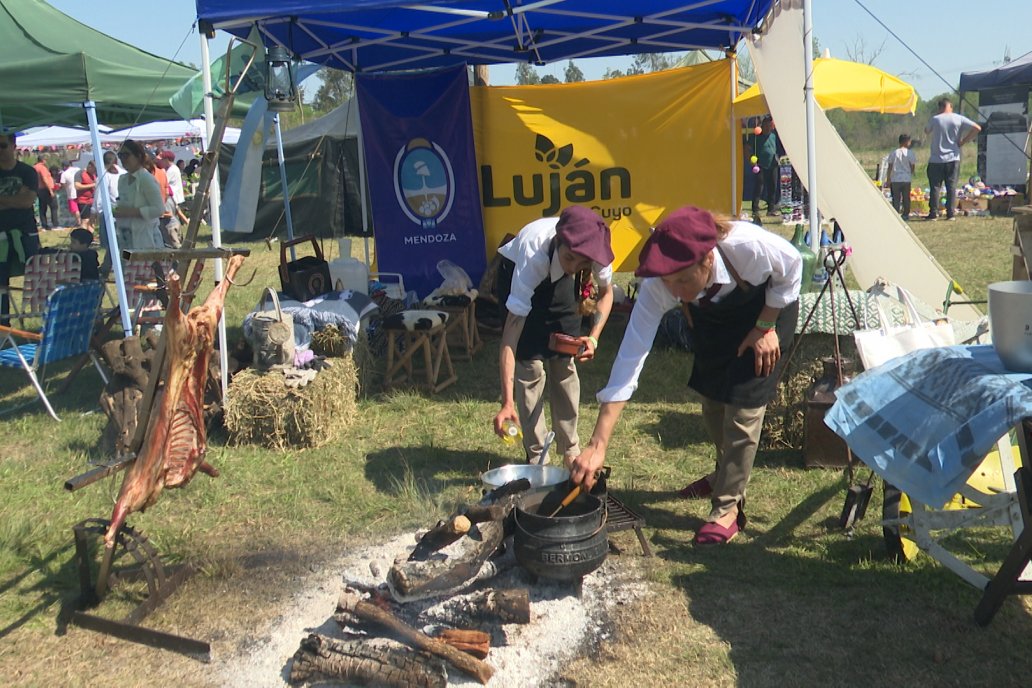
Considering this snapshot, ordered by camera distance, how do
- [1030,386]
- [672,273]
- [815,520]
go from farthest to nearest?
[815,520], [672,273], [1030,386]

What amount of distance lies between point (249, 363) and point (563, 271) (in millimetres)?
3085

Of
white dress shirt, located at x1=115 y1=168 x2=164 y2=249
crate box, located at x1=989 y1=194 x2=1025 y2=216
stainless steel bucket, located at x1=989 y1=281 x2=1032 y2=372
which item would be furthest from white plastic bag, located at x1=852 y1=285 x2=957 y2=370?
crate box, located at x1=989 y1=194 x2=1025 y2=216

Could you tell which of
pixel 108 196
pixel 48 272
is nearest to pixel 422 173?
pixel 108 196

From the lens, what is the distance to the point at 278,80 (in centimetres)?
532

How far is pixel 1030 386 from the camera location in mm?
2838

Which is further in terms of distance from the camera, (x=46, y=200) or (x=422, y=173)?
(x=46, y=200)

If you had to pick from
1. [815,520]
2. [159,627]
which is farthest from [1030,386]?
[159,627]

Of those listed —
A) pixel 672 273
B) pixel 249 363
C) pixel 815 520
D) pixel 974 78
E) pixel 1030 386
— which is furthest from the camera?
pixel 974 78

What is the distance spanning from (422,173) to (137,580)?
214 inches

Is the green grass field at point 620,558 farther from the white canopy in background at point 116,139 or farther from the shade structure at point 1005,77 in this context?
the shade structure at point 1005,77

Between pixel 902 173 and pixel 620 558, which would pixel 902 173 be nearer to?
pixel 902 173

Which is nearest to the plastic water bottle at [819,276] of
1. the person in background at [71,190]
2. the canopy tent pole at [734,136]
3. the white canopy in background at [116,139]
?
the canopy tent pole at [734,136]

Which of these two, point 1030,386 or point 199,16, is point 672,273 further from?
point 199,16

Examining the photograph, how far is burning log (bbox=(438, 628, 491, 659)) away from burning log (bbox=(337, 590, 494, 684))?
49 millimetres
